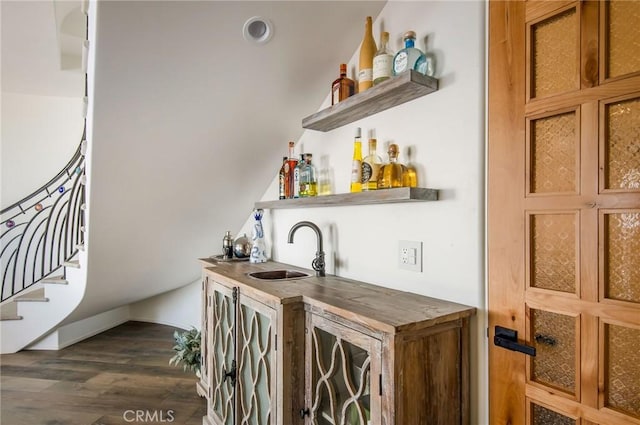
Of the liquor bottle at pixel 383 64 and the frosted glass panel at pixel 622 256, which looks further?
the liquor bottle at pixel 383 64

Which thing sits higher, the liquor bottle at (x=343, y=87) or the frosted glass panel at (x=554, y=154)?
the liquor bottle at (x=343, y=87)

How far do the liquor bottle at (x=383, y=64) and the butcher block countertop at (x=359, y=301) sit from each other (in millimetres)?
866

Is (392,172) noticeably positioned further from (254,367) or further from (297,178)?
(254,367)

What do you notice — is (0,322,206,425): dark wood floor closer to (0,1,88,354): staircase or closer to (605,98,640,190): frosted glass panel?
(0,1,88,354): staircase

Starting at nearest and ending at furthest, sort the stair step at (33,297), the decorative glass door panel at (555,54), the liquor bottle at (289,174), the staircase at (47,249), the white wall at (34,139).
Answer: the decorative glass door panel at (555,54), the liquor bottle at (289,174), the staircase at (47,249), the stair step at (33,297), the white wall at (34,139)

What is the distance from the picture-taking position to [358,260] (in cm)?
166

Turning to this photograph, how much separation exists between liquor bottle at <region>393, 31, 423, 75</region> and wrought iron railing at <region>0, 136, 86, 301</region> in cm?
356

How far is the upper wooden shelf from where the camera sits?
124 cm

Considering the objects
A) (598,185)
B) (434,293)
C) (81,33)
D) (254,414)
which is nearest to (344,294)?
(434,293)

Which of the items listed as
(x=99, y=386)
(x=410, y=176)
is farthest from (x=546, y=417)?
(x=99, y=386)

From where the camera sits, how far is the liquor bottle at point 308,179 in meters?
1.97

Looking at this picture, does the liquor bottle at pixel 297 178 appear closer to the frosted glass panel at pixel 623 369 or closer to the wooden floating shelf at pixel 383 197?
the wooden floating shelf at pixel 383 197

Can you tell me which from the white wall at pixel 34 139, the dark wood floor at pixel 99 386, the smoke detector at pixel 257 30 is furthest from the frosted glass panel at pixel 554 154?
the white wall at pixel 34 139

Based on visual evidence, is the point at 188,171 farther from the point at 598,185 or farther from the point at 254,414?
the point at 598,185
